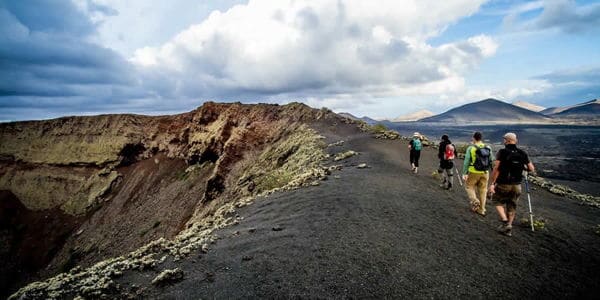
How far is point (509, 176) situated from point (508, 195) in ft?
1.89

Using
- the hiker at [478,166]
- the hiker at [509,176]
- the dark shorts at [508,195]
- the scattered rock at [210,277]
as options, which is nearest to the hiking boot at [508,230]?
the hiker at [509,176]

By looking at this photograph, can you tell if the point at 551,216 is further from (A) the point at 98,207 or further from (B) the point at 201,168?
(A) the point at 98,207

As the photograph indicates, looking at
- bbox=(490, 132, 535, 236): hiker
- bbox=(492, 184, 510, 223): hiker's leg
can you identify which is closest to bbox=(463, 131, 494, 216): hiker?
bbox=(490, 132, 535, 236): hiker

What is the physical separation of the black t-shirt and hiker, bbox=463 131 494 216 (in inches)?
37.8

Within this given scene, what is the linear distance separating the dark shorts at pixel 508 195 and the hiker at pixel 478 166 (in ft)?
3.13

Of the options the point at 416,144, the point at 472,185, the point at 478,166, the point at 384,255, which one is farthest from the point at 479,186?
the point at 416,144

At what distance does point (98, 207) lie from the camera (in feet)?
165

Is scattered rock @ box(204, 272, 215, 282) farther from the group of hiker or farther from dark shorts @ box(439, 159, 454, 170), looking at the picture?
dark shorts @ box(439, 159, 454, 170)

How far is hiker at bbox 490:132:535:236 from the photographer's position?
955 cm

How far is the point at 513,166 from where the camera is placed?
31.3ft

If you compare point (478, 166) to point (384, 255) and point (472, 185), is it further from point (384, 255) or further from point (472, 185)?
point (384, 255)

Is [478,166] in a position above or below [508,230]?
above

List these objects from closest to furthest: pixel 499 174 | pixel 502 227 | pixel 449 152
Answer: pixel 499 174, pixel 502 227, pixel 449 152

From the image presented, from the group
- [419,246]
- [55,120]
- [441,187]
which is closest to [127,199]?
[55,120]
